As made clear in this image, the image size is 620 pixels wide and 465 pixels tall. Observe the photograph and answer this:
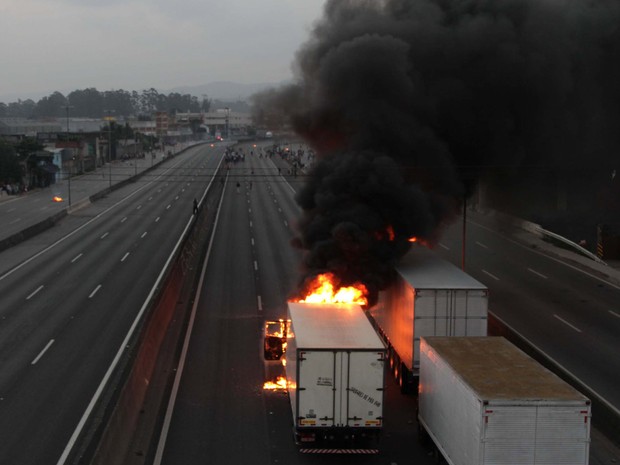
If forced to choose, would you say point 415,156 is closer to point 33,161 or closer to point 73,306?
point 73,306

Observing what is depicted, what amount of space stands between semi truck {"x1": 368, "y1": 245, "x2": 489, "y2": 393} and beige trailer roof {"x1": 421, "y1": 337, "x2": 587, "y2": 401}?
1.87 metres

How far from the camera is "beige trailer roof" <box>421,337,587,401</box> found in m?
12.5

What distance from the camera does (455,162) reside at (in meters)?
31.8

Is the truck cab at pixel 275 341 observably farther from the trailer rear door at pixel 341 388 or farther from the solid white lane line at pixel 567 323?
the solid white lane line at pixel 567 323

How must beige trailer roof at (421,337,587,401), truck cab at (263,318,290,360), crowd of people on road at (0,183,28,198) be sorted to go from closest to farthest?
beige trailer roof at (421,337,587,401) < truck cab at (263,318,290,360) < crowd of people on road at (0,183,28,198)

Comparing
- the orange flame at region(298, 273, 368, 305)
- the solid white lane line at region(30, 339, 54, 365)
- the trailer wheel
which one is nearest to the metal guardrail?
the orange flame at region(298, 273, 368, 305)

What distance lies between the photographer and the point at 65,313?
28031 mm

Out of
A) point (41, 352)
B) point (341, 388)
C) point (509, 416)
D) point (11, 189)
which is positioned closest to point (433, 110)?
point (41, 352)

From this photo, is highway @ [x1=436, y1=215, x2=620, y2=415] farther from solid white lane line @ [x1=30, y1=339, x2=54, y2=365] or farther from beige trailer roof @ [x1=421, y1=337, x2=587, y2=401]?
solid white lane line @ [x1=30, y1=339, x2=54, y2=365]

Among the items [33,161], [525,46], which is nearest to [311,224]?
[525,46]

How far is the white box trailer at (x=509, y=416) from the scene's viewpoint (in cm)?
1209

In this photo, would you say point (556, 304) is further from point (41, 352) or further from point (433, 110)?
point (41, 352)

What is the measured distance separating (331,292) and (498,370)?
6420 millimetres

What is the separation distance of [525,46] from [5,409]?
23418mm
